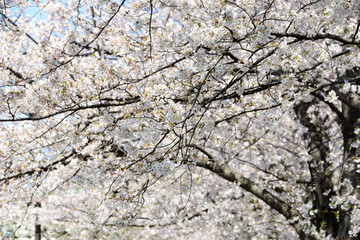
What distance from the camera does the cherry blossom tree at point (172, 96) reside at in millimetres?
3648

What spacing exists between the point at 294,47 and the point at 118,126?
210 centimetres

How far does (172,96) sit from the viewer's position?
376cm

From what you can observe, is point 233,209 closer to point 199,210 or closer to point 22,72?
point 199,210

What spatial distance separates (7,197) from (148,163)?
2.79 meters

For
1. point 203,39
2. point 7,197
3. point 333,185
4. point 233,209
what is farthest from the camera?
point 233,209

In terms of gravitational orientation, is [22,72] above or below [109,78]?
above

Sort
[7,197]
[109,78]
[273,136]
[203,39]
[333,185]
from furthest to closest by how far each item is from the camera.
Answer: [273,136] → [333,185] → [7,197] → [109,78] → [203,39]

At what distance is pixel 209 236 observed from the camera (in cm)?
1004

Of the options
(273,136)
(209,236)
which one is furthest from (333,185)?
(209,236)

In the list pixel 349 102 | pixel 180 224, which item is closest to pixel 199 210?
pixel 180 224

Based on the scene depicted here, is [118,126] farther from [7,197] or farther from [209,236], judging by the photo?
[209,236]

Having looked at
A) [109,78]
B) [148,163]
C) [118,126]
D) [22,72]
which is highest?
[22,72]

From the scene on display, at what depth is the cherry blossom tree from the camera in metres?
3.65

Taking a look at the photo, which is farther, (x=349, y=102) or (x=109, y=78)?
(x=349, y=102)
